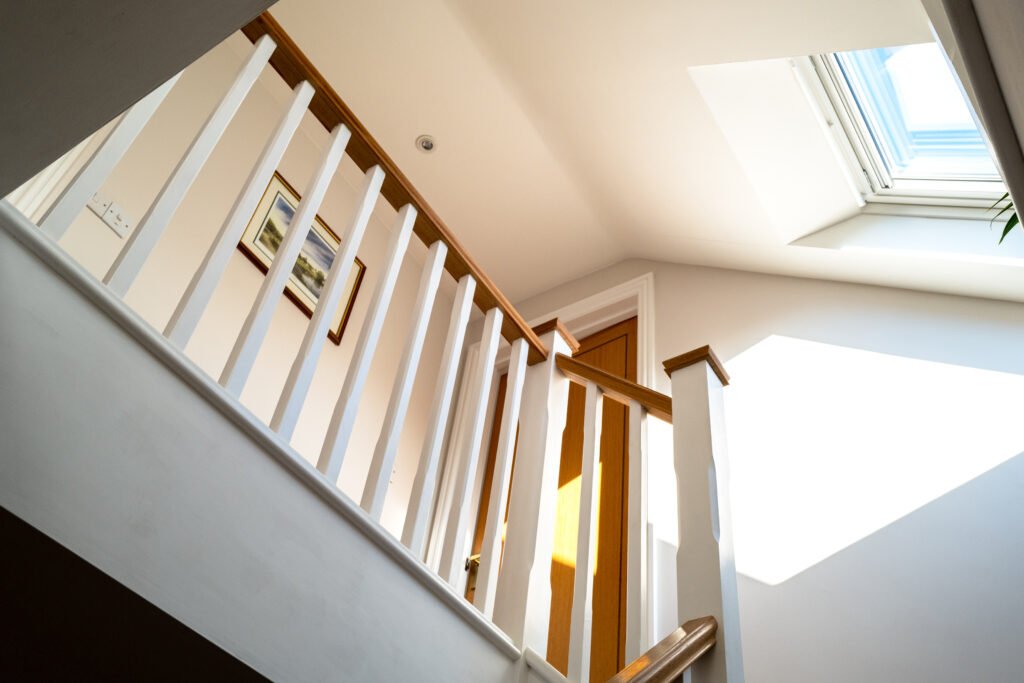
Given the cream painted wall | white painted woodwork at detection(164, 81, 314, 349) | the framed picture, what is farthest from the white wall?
white painted woodwork at detection(164, 81, 314, 349)

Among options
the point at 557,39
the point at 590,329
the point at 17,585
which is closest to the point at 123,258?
the point at 17,585

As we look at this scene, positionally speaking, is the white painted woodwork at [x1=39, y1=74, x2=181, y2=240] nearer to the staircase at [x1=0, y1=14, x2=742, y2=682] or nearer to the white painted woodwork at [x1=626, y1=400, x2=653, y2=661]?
the staircase at [x1=0, y1=14, x2=742, y2=682]

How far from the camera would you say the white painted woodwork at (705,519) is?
63.0 inches

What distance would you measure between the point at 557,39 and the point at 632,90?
33 centimetres

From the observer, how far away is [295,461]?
137cm

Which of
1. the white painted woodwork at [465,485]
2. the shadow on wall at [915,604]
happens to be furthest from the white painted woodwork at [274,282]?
the shadow on wall at [915,604]

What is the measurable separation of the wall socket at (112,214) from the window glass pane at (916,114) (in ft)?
8.26

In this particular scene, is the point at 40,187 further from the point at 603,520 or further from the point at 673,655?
the point at 603,520

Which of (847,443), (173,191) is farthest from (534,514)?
(847,443)

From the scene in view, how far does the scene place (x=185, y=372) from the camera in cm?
125

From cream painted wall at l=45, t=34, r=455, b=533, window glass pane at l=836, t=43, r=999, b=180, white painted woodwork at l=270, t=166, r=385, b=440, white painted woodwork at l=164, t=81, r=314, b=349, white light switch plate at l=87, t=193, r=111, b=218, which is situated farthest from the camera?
window glass pane at l=836, t=43, r=999, b=180

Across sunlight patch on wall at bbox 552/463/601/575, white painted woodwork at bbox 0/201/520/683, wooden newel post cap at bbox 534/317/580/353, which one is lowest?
white painted woodwork at bbox 0/201/520/683

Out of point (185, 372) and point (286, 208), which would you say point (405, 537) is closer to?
point (185, 372)

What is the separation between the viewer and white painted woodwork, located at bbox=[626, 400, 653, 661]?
1.76 m
